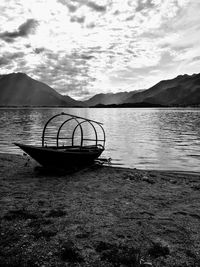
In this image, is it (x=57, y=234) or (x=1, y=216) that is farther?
(x=1, y=216)

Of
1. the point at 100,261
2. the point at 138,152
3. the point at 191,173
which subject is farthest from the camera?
the point at 138,152

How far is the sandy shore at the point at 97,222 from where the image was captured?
617 centimetres

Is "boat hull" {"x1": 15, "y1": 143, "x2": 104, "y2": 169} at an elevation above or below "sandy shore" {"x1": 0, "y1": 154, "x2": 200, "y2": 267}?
above

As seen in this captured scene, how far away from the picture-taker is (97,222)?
8.27 m

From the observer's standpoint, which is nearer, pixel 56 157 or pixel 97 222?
pixel 97 222

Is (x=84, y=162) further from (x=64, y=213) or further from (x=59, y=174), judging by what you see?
(x=64, y=213)

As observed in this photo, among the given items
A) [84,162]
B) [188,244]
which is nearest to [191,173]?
[84,162]

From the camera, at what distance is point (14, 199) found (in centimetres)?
1027

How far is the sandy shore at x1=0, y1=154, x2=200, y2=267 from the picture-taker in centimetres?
617

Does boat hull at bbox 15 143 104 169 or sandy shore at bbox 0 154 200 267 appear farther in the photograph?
boat hull at bbox 15 143 104 169

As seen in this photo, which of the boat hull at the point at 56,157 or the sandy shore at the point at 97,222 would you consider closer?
the sandy shore at the point at 97,222

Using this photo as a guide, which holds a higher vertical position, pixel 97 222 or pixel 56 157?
pixel 56 157

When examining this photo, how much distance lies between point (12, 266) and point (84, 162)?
1182 cm

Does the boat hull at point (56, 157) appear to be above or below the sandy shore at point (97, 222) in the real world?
above
